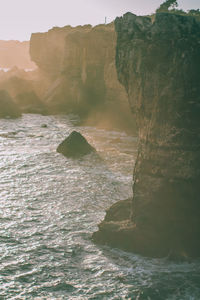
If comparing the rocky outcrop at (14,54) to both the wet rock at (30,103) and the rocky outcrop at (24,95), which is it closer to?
the rocky outcrop at (24,95)

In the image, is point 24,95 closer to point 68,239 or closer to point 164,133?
point 68,239

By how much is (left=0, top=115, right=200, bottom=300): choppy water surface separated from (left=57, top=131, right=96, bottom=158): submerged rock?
2.11 feet

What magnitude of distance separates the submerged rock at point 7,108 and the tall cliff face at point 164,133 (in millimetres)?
30520

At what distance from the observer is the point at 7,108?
4116cm

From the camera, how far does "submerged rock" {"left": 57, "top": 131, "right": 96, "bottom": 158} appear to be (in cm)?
2447

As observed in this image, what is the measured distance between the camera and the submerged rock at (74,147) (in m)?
24.5

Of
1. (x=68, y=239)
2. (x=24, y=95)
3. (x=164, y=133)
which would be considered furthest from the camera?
(x=24, y=95)

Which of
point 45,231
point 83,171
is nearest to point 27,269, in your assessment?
point 45,231

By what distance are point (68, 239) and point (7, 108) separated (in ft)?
102

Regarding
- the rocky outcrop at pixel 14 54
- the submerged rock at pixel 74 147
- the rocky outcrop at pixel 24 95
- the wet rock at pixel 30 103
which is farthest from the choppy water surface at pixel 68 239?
the rocky outcrop at pixel 14 54

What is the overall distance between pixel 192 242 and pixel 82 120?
103 feet

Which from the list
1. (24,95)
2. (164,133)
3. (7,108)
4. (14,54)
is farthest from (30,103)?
(14,54)

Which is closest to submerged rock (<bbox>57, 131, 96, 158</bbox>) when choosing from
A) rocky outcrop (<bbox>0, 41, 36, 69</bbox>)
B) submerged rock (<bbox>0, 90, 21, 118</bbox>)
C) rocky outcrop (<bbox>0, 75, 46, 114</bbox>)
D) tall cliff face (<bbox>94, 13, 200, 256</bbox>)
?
tall cliff face (<bbox>94, 13, 200, 256</bbox>)

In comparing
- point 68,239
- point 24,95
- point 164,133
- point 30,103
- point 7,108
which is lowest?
point 68,239
